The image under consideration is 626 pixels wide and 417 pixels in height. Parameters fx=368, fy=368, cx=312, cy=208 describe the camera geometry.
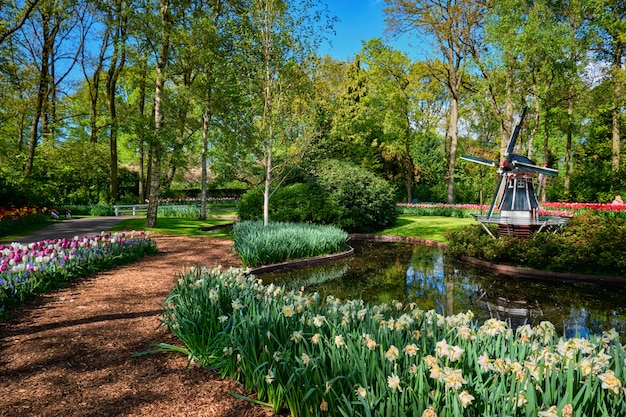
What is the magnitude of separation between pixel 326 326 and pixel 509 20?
23652 mm

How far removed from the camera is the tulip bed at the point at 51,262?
6062mm

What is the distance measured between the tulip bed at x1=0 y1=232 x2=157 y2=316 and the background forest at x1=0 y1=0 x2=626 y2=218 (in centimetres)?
602

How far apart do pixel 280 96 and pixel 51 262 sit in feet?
30.4

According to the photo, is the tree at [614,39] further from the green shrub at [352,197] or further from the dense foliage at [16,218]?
the dense foliage at [16,218]

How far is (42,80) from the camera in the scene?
2164 centimetres

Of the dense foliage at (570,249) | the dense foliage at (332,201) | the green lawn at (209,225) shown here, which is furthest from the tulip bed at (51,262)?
the dense foliage at (570,249)

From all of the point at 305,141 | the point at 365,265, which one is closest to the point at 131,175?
the point at 305,141

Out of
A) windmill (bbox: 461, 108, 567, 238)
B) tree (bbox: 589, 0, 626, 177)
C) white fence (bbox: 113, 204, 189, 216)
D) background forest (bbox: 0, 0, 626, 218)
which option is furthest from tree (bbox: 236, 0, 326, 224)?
tree (bbox: 589, 0, 626, 177)

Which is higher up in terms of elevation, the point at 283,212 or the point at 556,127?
the point at 556,127

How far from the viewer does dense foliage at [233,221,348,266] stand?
1018cm

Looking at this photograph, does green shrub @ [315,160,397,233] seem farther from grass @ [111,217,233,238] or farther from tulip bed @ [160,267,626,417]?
tulip bed @ [160,267,626,417]

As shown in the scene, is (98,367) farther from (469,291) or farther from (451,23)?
(451,23)

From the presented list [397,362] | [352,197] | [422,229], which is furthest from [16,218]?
[422,229]

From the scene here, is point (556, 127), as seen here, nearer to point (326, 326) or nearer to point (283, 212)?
point (283, 212)
